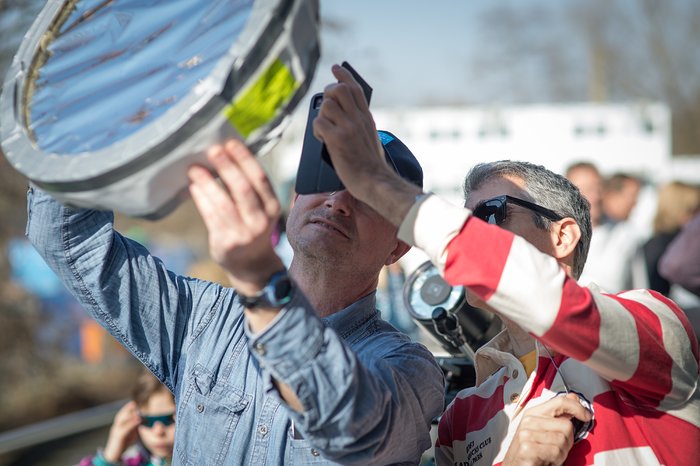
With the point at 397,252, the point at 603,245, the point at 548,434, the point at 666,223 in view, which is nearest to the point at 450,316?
the point at 397,252

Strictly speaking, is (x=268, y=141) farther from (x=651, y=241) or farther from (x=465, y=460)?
(x=651, y=241)

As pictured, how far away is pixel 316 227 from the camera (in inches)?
86.0

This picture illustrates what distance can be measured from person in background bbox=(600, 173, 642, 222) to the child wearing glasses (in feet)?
14.8

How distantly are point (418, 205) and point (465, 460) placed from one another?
878 millimetres

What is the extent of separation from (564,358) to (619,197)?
5.57 metres

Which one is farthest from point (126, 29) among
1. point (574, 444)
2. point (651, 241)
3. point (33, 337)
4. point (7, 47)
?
point (33, 337)

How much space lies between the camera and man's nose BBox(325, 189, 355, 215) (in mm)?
2152

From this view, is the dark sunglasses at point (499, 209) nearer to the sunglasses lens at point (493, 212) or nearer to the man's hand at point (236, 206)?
the sunglasses lens at point (493, 212)

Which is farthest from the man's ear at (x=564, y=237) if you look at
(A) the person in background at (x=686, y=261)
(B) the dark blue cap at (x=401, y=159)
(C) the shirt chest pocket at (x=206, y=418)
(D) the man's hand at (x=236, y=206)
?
(A) the person in background at (x=686, y=261)

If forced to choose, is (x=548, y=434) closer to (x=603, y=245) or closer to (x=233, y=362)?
(x=233, y=362)

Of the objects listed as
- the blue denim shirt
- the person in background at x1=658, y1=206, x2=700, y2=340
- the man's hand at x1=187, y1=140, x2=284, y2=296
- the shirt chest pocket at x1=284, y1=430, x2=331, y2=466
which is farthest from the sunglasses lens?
the person in background at x1=658, y1=206, x2=700, y2=340

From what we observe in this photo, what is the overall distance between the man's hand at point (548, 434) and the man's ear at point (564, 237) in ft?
1.46

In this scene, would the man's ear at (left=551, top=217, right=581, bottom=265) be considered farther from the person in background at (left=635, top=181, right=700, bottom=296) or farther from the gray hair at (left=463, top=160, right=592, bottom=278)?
the person in background at (left=635, top=181, right=700, bottom=296)

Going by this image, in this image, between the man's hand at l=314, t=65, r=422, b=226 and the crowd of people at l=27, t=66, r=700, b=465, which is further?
the man's hand at l=314, t=65, r=422, b=226
